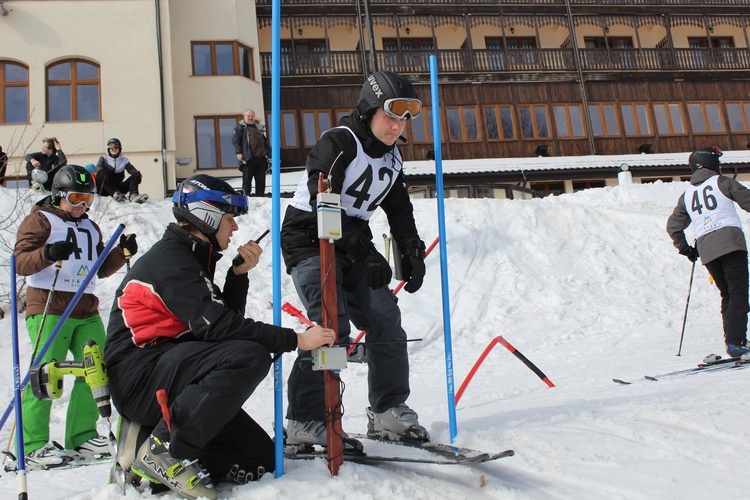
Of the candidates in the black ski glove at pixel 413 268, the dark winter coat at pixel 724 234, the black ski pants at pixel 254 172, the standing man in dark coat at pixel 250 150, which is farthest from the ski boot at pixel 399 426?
the black ski pants at pixel 254 172

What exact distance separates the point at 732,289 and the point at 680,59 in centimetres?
2107

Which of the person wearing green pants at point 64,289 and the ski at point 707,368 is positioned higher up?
the person wearing green pants at point 64,289

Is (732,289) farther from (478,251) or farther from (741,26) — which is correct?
(741,26)

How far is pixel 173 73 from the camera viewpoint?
61.6 feet

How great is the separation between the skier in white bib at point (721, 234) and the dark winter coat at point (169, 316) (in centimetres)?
450

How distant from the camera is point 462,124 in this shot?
2219cm

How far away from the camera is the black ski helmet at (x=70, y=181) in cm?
457

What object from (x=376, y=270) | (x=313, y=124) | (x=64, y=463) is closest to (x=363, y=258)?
(x=376, y=270)

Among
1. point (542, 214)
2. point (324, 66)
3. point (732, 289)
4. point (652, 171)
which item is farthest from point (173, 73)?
point (732, 289)

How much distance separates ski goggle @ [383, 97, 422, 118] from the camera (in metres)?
3.43

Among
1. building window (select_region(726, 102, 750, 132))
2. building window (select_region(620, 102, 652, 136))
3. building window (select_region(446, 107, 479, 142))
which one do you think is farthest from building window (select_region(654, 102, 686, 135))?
building window (select_region(446, 107, 479, 142))

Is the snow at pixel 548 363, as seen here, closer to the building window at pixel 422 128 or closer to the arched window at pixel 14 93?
the arched window at pixel 14 93

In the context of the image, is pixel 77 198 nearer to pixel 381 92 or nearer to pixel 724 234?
pixel 381 92

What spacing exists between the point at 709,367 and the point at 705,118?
21.5m
